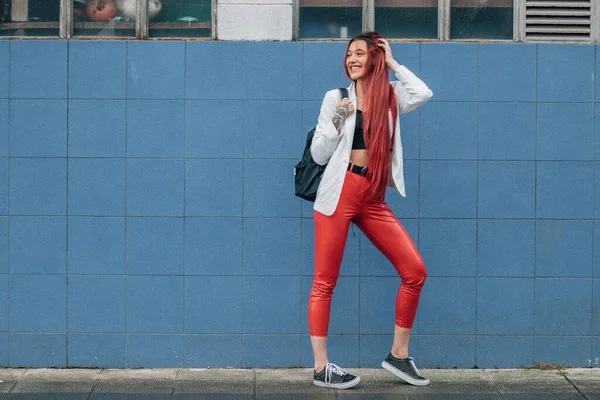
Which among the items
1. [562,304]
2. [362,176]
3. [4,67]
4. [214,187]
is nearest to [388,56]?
[362,176]

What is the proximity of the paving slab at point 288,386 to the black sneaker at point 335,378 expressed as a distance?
0.15 feet

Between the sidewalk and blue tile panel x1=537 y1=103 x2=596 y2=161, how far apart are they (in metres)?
1.44

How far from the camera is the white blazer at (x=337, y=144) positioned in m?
5.65

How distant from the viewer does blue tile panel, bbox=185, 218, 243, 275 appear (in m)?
6.27

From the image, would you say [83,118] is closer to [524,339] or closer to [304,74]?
[304,74]

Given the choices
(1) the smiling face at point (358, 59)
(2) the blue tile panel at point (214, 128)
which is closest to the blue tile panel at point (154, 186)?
(2) the blue tile panel at point (214, 128)

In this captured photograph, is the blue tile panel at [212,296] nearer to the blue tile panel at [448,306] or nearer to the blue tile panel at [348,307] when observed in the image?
the blue tile panel at [348,307]

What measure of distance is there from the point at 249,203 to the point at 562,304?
219 centimetres

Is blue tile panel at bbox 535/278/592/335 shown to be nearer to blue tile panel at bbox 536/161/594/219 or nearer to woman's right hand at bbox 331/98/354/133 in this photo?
blue tile panel at bbox 536/161/594/219

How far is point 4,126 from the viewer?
6238 millimetres

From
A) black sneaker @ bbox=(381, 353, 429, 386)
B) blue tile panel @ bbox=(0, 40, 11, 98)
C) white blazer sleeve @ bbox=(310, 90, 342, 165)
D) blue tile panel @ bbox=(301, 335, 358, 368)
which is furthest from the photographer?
blue tile panel @ bbox=(301, 335, 358, 368)

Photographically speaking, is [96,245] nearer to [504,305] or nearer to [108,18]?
[108,18]

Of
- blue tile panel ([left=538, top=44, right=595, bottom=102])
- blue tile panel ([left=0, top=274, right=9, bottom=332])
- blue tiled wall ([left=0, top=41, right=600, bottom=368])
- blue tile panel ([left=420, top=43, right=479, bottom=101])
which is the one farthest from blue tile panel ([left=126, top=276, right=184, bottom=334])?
blue tile panel ([left=538, top=44, right=595, bottom=102])

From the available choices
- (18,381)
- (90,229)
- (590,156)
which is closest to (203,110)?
(90,229)
